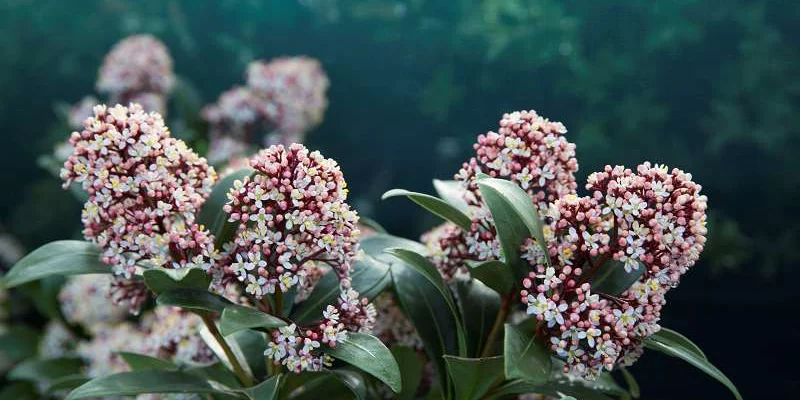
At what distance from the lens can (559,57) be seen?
1951 mm

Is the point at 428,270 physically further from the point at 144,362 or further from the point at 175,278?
the point at 144,362

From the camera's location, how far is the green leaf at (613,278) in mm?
870

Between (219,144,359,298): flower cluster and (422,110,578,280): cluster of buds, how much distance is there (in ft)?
0.53

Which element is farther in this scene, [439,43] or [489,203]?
[439,43]

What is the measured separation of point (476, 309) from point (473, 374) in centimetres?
15

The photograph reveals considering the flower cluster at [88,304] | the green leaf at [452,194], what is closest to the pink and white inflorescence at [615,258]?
the green leaf at [452,194]

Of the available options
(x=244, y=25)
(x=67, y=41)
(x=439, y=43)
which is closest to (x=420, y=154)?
(x=439, y=43)

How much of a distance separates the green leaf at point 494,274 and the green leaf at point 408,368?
0.21m

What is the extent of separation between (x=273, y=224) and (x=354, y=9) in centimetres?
151

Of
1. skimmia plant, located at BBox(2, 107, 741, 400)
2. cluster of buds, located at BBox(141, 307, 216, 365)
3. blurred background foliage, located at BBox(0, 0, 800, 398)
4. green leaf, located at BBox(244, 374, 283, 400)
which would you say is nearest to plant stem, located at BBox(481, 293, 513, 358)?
skimmia plant, located at BBox(2, 107, 741, 400)

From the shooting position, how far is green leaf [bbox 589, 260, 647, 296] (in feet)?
2.85

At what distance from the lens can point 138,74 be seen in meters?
2.00

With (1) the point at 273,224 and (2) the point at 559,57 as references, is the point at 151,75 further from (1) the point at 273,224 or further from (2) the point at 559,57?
(1) the point at 273,224

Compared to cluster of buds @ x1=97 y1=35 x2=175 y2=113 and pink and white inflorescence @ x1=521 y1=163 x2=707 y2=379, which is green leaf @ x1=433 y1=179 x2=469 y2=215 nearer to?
pink and white inflorescence @ x1=521 y1=163 x2=707 y2=379
